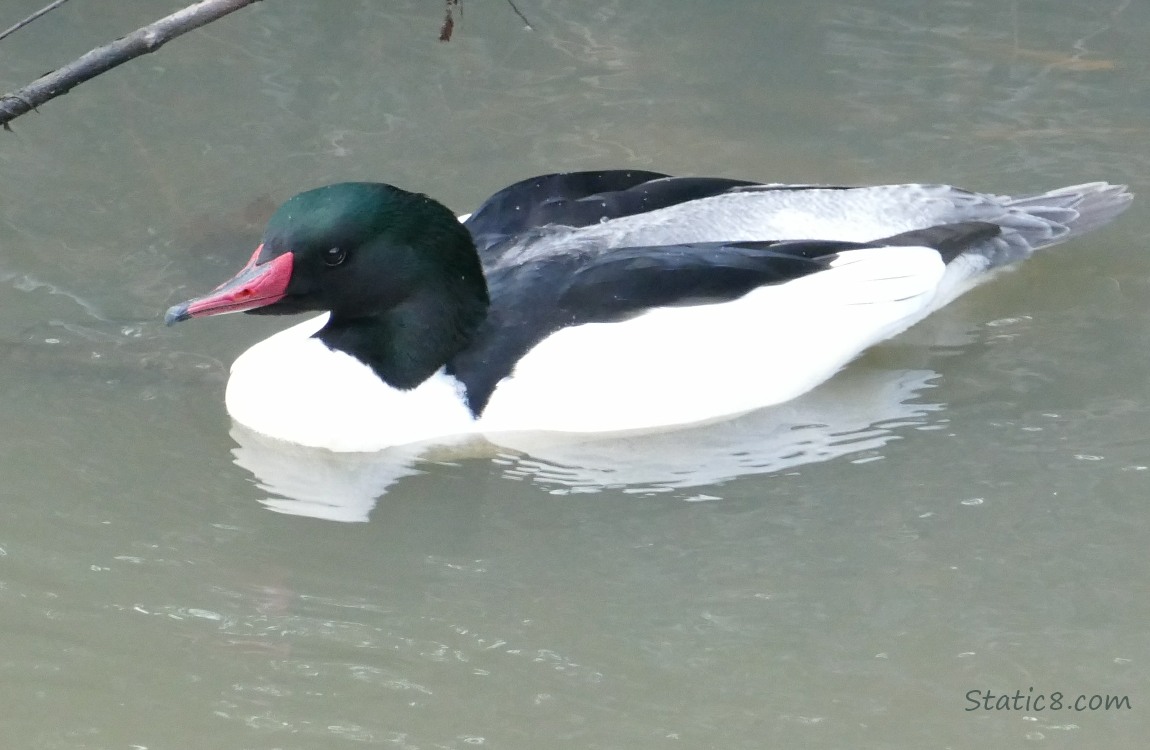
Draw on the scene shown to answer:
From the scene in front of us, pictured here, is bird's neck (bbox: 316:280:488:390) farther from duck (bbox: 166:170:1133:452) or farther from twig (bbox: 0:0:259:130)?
twig (bbox: 0:0:259:130)

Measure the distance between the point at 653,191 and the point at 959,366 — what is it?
1434mm

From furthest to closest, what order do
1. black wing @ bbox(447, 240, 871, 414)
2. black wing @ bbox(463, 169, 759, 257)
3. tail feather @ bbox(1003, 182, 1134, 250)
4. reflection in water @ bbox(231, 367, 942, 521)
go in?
tail feather @ bbox(1003, 182, 1134, 250)
black wing @ bbox(463, 169, 759, 257)
black wing @ bbox(447, 240, 871, 414)
reflection in water @ bbox(231, 367, 942, 521)

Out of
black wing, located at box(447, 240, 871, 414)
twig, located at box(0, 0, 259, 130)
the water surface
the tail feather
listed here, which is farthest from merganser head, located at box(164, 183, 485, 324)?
the tail feather

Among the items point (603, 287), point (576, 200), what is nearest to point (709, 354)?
point (603, 287)

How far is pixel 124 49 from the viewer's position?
4883 mm

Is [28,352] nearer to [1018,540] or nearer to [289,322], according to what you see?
[289,322]

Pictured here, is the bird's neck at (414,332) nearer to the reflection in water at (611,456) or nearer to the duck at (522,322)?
the duck at (522,322)

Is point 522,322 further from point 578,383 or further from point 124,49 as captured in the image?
point 124,49

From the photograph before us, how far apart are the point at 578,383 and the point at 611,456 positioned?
297mm

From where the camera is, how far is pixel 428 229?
5.59 metres

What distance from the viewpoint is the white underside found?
563 centimetres

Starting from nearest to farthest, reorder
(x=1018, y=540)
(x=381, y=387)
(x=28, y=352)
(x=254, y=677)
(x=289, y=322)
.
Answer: (x=254, y=677), (x=1018, y=540), (x=381, y=387), (x=28, y=352), (x=289, y=322)

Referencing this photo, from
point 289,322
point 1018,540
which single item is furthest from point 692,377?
point 289,322

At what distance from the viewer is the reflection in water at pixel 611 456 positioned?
5.45 metres
